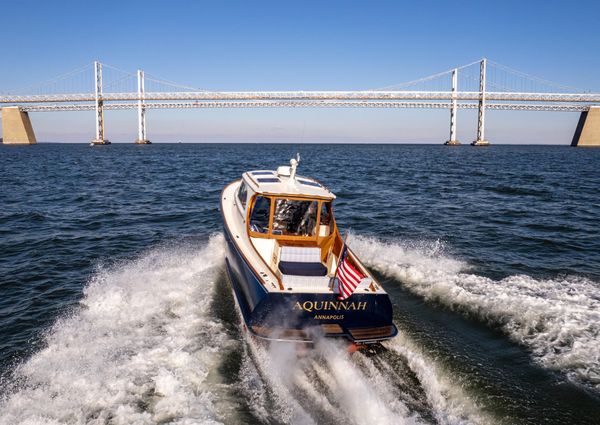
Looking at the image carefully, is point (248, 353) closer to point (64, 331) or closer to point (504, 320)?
point (64, 331)

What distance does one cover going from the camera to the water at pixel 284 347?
18.9 feet

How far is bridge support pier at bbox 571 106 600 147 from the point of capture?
108562 millimetres

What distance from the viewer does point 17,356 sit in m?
7.21

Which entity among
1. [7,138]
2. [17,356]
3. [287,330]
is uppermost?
[7,138]

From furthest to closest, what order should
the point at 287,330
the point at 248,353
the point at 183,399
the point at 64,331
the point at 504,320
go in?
the point at 504,320 < the point at 64,331 < the point at 248,353 < the point at 287,330 < the point at 183,399

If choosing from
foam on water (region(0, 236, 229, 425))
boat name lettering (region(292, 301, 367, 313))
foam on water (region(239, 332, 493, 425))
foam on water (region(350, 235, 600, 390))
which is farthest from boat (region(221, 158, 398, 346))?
foam on water (region(350, 235, 600, 390))

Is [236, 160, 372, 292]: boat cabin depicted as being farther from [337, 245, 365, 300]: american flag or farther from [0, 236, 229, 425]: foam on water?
[0, 236, 229, 425]: foam on water

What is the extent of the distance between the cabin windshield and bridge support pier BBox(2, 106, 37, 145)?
129 meters

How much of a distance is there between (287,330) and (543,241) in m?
11.9

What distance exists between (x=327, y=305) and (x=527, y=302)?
510cm

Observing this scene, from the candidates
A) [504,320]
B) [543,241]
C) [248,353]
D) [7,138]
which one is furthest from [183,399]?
[7,138]

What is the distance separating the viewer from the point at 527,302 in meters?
9.03

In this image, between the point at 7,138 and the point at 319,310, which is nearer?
the point at 319,310

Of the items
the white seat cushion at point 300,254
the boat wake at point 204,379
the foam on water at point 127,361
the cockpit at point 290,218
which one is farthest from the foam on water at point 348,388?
the cockpit at point 290,218
